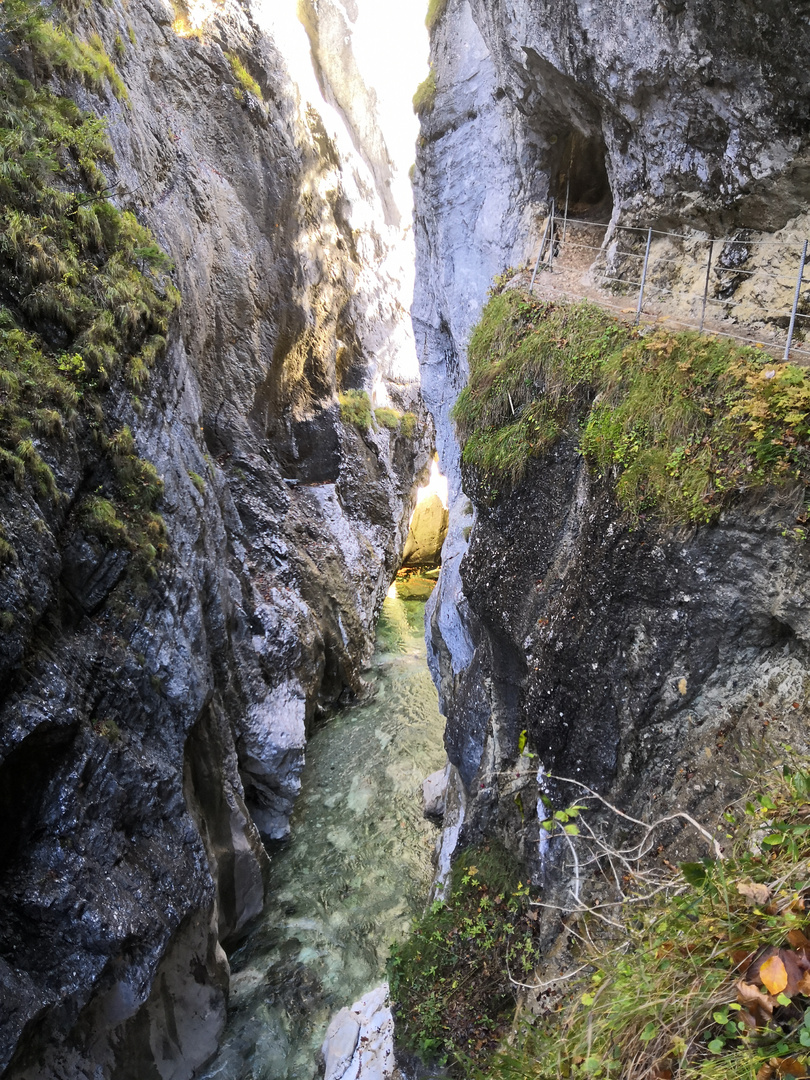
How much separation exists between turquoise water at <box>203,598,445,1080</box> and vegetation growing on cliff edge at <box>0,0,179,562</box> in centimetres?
705

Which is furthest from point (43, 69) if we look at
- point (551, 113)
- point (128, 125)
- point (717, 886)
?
point (717, 886)

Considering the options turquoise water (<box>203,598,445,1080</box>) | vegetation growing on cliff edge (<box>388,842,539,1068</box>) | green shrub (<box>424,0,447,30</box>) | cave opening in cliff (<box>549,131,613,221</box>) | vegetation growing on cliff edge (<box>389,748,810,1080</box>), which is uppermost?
green shrub (<box>424,0,447,30</box>)

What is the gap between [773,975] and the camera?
221cm

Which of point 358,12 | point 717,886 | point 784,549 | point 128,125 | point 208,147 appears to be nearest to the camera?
point 717,886

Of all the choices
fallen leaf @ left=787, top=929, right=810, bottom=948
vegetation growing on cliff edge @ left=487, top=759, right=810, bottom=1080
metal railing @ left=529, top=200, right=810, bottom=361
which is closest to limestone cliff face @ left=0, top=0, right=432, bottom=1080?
vegetation growing on cliff edge @ left=487, top=759, right=810, bottom=1080

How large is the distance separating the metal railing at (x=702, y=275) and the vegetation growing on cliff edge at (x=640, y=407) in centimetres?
53

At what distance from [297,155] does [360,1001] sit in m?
20.1

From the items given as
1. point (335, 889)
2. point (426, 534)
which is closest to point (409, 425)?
point (426, 534)

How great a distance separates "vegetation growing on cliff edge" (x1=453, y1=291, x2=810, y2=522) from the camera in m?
5.00

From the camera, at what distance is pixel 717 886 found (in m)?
2.77

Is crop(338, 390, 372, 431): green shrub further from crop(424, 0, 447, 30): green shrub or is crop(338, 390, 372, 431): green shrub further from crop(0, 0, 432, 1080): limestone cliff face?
crop(424, 0, 447, 30): green shrub

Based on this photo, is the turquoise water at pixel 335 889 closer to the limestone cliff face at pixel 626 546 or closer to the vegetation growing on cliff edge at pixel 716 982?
the limestone cliff face at pixel 626 546

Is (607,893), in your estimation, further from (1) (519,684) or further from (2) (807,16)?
(2) (807,16)

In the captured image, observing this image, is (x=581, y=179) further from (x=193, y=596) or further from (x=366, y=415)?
(x=366, y=415)
